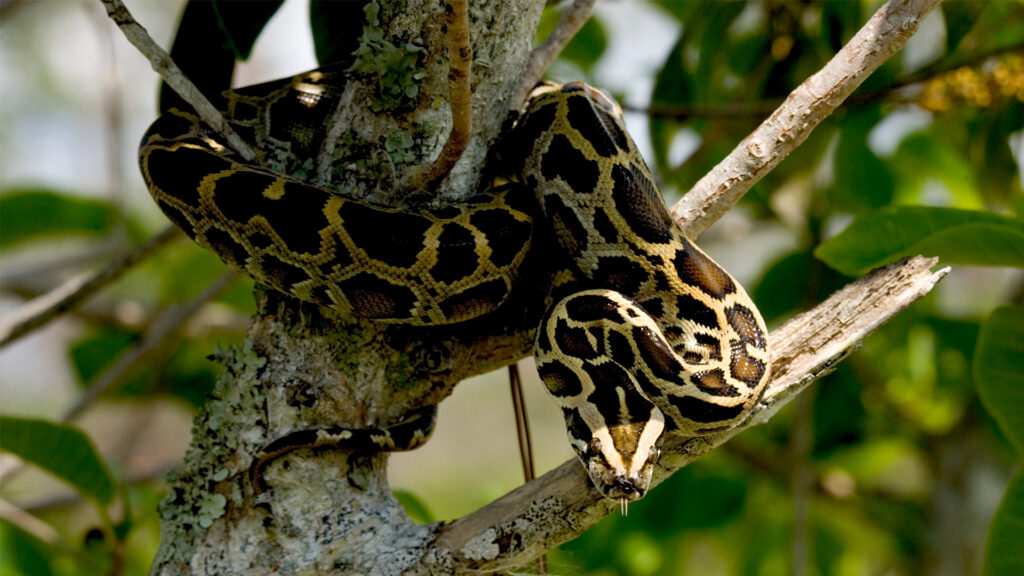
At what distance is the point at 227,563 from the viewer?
2857 mm

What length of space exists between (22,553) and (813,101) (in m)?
3.74

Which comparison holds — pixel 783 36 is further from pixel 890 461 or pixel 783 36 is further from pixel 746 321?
pixel 890 461

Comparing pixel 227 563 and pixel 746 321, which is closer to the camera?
pixel 227 563

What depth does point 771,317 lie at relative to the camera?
5.11m

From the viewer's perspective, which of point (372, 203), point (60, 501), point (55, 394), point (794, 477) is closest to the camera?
point (372, 203)

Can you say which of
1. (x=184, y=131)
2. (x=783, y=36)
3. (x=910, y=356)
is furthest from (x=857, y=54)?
(x=910, y=356)

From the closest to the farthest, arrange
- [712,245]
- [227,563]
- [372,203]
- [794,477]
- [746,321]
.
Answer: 1. [227,563]
2. [372,203]
3. [746,321]
4. [794,477]
5. [712,245]

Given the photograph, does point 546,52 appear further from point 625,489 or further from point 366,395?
point 625,489

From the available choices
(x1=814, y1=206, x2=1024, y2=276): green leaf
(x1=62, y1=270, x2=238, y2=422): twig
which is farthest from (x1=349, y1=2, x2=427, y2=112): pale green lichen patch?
(x1=62, y1=270, x2=238, y2=422): twig

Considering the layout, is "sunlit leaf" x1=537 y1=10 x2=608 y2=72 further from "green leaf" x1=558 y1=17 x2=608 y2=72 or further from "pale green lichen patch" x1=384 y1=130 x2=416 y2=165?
"pale green lichen patch" x1=384 y1=130 x2=416 y2=165

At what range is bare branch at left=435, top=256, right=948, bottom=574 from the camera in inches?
104

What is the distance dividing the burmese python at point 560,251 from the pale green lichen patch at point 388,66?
1.23 feet

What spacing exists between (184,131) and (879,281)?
2.73 meters

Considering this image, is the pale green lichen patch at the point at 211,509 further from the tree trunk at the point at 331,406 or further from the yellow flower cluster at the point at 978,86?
the yellow flower cluster at the point at 978,86
